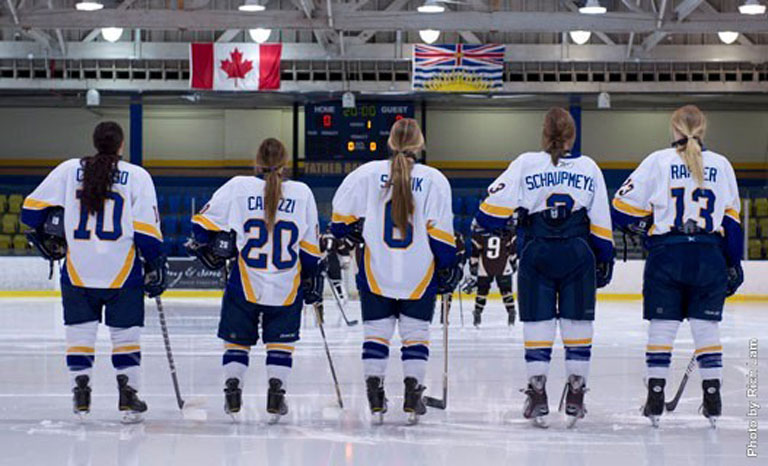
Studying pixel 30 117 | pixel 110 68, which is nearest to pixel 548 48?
pixel 110 68

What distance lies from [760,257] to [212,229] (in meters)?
13.7

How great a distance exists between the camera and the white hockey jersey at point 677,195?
4.73 meters

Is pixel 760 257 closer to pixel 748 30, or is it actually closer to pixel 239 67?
pixel 748 30

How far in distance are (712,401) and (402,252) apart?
138 centimetres

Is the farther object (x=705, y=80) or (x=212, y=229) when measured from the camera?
(x=705, y=80)

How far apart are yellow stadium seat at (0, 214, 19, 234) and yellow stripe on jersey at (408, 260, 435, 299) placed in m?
15.7

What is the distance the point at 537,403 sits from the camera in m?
4.73

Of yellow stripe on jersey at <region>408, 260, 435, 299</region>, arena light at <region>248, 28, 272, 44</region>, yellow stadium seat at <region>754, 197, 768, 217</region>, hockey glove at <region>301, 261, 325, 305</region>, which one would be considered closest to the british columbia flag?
arena light at <region>248, 28, 272, 44</region>

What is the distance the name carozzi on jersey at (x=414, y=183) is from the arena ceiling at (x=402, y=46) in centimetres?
851

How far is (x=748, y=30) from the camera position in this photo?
13.3 metres

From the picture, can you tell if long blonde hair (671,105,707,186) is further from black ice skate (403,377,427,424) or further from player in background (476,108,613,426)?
black ice skate (403,377,427,424)

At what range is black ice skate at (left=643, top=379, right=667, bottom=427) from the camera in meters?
4.72

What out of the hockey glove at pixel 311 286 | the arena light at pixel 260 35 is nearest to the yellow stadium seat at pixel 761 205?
the arena light at pixel 260 35

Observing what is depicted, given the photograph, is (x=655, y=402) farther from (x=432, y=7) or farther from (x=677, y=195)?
(x=432, y=7)
